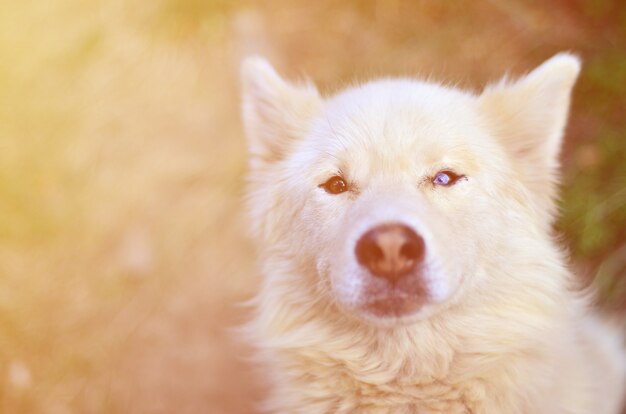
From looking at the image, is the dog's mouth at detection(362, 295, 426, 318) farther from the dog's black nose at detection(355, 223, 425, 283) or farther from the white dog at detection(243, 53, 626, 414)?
the dog's black nose at detection(355, 223, 425, 283)

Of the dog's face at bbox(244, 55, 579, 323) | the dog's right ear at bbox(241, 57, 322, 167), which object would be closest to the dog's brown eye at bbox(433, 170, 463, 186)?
the dog's face at bbox(244, 55, 579, 323)

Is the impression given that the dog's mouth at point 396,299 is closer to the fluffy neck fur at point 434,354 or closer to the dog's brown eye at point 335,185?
the fluffy neck fur at point 434,354

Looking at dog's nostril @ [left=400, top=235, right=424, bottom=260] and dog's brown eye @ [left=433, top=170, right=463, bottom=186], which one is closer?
dog's nostril @ [left=400, top=235, right=424, bottom=260]

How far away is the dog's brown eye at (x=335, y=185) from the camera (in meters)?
3.51

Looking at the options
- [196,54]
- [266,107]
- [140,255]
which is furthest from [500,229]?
[196,54]

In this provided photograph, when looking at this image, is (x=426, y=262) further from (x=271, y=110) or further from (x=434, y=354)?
(x=271, y=110)

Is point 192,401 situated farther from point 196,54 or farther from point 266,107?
point 196,54

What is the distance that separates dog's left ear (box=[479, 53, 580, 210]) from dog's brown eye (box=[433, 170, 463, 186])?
0.50 m

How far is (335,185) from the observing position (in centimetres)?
354

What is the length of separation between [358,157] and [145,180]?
343cm

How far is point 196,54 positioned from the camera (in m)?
6.71

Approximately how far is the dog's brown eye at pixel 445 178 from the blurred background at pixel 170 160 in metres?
1.90

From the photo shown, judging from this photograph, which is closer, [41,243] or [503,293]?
[503,293]

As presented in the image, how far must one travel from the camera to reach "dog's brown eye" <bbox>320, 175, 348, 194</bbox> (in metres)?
3.51
